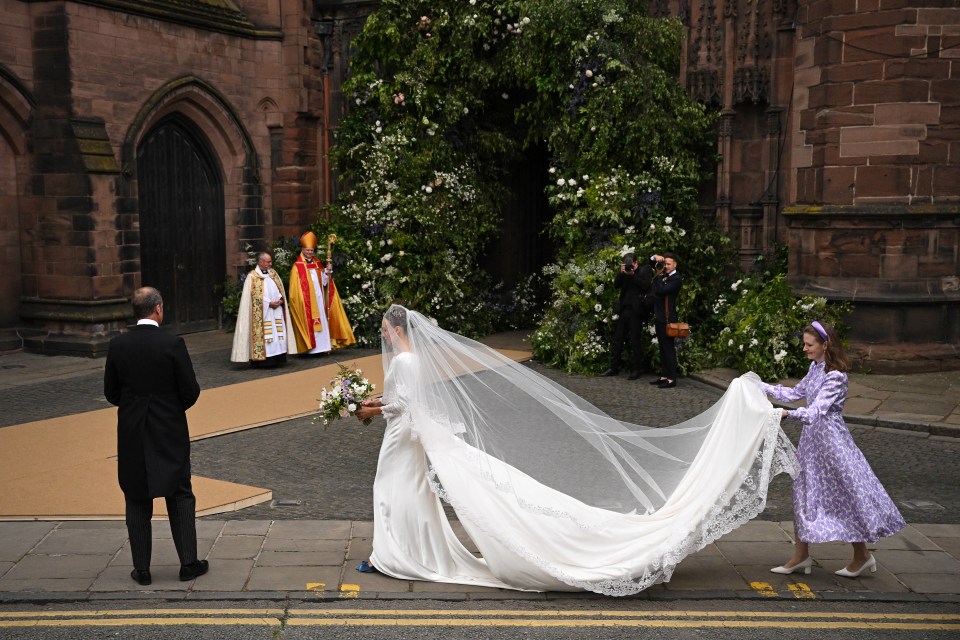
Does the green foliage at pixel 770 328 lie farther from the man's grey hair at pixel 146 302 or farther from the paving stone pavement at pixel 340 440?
the man's grey hair at pixel 146 302

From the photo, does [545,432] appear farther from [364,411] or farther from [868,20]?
[868,20]

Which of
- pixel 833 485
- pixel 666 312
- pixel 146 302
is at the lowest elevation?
pixel 833 485

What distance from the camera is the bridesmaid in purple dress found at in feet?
20.6

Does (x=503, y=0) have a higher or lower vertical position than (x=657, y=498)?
higher

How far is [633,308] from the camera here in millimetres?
13531

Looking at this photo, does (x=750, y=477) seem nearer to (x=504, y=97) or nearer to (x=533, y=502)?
(x=533, y=502)

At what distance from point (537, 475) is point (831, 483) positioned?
187 cm

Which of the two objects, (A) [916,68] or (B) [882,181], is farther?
(B) [882,181]

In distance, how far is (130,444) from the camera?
20.4ft

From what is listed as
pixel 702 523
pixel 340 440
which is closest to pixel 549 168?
pixel 340 440

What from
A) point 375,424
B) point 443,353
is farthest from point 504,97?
point 443,353

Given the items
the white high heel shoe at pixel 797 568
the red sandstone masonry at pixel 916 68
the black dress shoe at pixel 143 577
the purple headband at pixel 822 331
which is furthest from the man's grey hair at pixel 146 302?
the red sandstone masonry at pixel 916 68

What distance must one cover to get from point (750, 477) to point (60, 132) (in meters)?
12.5

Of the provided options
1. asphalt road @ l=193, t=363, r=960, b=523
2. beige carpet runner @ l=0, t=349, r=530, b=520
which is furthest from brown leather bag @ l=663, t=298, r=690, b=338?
beige carpet runner @ l=0, t=349, r=530, b=520
